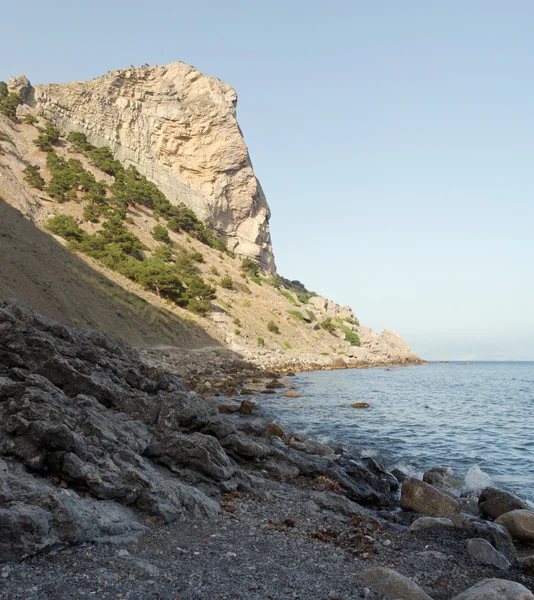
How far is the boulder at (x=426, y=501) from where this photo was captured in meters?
9.38

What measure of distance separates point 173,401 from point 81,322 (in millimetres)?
20785

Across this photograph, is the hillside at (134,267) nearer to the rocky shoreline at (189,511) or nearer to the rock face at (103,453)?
the rock face at (103,453)

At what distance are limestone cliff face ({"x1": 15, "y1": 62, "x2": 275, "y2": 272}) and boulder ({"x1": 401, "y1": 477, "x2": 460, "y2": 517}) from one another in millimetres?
71436

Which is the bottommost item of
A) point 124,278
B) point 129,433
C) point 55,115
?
point 129,433

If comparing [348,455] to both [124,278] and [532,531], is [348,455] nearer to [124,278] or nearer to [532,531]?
[532,531]

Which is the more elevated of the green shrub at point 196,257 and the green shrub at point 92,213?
the green shrub at point 92,213

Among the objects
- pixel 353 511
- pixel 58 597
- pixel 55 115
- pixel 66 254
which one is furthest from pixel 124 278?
pixel 55 115

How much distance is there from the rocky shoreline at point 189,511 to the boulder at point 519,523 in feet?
0.09

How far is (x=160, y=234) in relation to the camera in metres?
57.5

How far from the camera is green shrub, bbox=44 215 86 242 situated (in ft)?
153

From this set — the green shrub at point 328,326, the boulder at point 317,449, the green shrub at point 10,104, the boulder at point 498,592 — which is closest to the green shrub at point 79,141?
the green shrub at point 10,104

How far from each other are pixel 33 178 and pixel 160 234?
16470 mm

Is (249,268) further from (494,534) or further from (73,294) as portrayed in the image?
(494,534)

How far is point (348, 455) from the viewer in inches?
512
